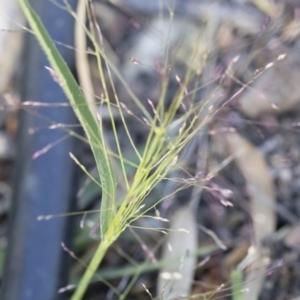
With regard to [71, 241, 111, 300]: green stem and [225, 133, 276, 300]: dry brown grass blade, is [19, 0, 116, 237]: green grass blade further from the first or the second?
[225, 133, 276, 300]: dry brown grass blade

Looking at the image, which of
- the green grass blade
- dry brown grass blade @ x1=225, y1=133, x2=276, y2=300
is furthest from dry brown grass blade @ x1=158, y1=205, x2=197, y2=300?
the green grass blade

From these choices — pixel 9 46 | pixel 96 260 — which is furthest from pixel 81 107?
pixel 9 46

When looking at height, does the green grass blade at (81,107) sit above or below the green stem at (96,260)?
above

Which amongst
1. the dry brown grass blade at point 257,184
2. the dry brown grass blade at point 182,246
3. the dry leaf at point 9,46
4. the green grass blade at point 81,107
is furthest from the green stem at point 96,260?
the dry leaf at point 9,46

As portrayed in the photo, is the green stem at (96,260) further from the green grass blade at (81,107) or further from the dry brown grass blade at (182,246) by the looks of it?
the dry brown grass blade at (182,246)

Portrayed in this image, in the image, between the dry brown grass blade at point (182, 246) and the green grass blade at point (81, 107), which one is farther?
the dry brown grass blade at point (182, 246)

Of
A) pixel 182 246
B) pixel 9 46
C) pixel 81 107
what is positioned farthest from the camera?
pixel 9 46

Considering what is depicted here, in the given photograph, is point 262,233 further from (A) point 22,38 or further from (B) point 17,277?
(A) point 22,38

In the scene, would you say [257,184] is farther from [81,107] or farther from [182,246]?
[81,107]

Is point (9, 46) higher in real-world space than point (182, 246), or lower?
higher

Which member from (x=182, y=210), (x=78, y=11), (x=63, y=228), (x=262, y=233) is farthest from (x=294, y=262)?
(x=78, y=11)
